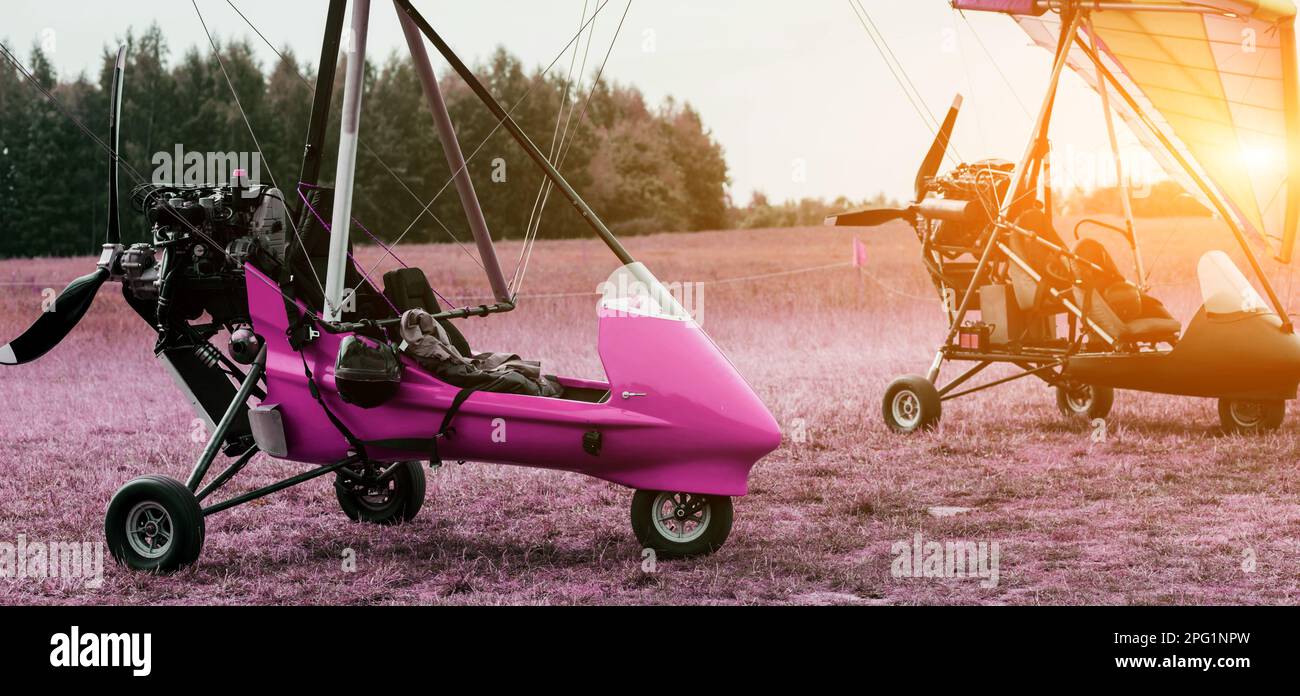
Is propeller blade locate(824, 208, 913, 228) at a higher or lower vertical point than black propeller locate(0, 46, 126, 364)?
higher

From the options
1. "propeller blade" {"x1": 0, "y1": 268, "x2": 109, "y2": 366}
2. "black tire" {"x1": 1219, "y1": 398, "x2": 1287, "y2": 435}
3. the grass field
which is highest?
"propeller blade" {"x1": 0, "y1": 268, "x2": 109, "y2": 366}

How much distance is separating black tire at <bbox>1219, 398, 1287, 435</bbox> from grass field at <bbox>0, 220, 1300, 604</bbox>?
130mm

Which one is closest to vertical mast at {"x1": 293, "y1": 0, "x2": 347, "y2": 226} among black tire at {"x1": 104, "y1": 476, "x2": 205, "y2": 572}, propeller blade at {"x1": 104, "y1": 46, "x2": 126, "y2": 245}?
propeller blade at {"x1": 104, "y1": 46, "x2": 126, "y2": 245}

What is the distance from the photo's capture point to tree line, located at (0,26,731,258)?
30531mm

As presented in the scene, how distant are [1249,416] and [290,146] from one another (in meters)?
26.8

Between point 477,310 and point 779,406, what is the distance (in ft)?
15.8

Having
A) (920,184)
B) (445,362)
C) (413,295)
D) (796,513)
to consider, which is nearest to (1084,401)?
(920,184)

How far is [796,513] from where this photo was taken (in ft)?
21.9

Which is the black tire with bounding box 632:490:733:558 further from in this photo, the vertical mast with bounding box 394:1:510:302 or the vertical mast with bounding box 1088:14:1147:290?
the vertical mast with bounding box 1088:14:1147:290

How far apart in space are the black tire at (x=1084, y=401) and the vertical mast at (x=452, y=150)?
4.81 metres

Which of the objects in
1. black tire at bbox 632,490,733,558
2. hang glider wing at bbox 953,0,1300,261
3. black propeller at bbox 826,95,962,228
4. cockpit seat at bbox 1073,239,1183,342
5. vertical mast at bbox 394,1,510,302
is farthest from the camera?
black propeller at bbox 826,95,962,228

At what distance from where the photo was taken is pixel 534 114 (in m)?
38.8

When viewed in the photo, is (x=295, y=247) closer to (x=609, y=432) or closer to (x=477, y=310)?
(x=477, y=310)
